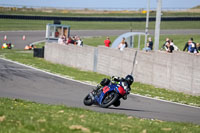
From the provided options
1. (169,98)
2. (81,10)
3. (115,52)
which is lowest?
(169,98)

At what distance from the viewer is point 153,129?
343 inches

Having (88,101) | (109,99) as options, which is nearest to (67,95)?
(88,101)

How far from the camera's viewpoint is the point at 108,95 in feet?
43.6

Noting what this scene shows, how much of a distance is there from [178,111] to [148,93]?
4.28 m

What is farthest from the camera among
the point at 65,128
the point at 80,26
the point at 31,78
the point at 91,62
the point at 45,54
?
the point at 80,26

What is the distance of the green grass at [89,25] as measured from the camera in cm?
5869

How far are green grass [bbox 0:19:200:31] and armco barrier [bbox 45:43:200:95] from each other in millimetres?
30333

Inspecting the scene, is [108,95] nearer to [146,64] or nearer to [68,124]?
[68,124]

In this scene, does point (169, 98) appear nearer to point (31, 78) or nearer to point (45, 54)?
point (31, 78)

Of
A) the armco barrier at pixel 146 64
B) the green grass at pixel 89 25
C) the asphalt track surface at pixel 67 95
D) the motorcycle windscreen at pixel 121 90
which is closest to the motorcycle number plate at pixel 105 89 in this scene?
the motorcycle windscreen at pixel 121 90

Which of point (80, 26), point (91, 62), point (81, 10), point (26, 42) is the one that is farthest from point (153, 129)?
point (81, 10)

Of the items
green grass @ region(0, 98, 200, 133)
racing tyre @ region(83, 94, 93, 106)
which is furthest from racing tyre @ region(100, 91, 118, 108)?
green grass @ region(0, 98, 200, 133)

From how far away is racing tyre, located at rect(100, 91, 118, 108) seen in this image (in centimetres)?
1301

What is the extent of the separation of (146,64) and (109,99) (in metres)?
9.32
